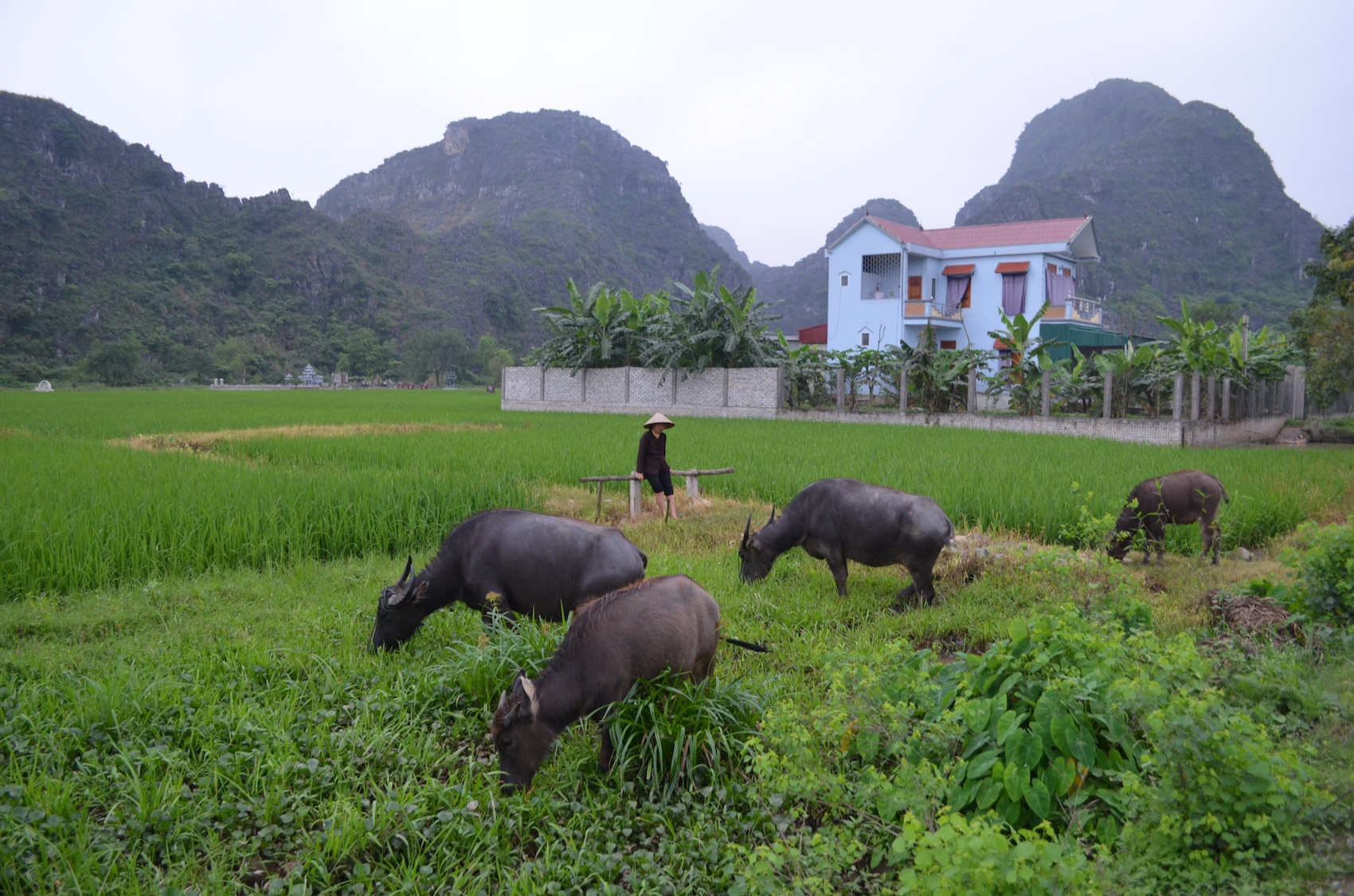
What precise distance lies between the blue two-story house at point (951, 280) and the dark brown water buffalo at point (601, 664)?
26760 mm

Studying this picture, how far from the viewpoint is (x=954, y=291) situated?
100 feet

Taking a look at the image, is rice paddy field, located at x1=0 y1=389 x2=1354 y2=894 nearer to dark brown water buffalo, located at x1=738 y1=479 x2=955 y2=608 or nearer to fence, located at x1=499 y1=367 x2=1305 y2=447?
dark brown water buffalo, located at x1=738 y1=479 x2=955 y2=608

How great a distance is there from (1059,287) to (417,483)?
28318mm

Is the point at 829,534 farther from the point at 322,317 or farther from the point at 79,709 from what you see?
the point at 322,317

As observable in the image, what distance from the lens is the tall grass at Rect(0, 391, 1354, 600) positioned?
6.06 metres

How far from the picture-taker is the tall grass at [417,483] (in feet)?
19.9

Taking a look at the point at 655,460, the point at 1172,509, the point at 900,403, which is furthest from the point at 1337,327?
the point at 655,460

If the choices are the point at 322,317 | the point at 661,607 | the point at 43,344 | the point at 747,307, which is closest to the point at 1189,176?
the point at 747,307

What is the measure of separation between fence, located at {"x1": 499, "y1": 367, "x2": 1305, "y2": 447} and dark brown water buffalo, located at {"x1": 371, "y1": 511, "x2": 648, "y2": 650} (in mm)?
14130

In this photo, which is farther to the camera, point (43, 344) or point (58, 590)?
point (43, 344)

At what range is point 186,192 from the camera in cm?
7075

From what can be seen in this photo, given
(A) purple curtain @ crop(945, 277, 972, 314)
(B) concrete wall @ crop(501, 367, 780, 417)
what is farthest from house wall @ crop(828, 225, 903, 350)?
(B) concrete wall @ crop(501, 367, 780, 417)

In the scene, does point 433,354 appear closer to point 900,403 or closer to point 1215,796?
point 900,403

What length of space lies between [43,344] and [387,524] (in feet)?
193
